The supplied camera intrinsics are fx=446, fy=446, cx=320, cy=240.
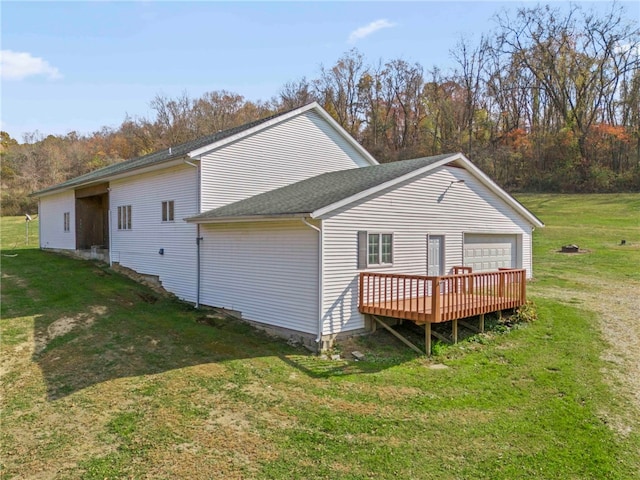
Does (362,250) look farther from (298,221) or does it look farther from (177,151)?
(177,151)

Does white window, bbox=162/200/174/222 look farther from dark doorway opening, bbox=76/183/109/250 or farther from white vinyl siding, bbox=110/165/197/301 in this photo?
dark doorway opening, bbox=76/183/109/250

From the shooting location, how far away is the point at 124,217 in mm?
16625

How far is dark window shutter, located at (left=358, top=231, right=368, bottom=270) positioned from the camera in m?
10.5

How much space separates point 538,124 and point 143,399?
41.1 metres

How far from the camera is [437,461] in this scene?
5781 mm

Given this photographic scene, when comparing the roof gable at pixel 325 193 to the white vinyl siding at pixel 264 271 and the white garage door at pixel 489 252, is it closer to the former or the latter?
the white vinyl siding at pixel 264 271

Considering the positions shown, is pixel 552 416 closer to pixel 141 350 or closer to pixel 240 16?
pixel 141 350

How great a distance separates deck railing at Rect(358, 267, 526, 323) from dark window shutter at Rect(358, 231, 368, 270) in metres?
0.26

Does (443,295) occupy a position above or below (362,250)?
below

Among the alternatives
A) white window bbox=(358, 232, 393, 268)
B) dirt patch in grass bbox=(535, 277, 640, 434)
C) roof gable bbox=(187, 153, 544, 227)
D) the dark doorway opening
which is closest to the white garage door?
dirt patch in grass bbox=(535, 277, 640, 434)

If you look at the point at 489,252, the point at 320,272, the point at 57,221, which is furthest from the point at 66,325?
the point at 57,221

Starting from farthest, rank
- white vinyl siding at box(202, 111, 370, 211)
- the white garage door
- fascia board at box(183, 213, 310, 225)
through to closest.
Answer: the white garage door, white vinyl siding at box(202, 111, 370, 211), fascia board at box(183, 213, 310, 225)

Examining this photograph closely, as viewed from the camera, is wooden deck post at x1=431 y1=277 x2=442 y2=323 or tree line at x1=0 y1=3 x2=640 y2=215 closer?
wooden deck post at x1=431 y1=277 x2=442 y2=323

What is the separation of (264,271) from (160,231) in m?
5.28
